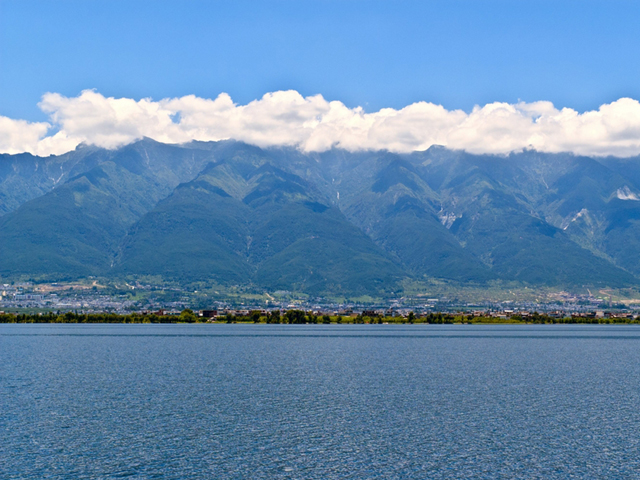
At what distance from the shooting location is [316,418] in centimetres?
6956

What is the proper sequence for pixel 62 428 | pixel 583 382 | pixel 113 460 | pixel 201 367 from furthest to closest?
pixel 201 367, pixel 583 382, pixel 62 428, pixel 113 460

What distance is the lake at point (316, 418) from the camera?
51656 millimetres

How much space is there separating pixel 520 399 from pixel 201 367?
175 ft

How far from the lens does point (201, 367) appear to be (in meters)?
117

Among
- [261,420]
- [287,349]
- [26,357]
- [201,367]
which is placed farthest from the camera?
[287,349]

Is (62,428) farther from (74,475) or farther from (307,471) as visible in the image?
(307,471)

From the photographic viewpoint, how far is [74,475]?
158 feet

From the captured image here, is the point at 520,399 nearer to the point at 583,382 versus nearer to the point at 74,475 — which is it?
the point at 583,382

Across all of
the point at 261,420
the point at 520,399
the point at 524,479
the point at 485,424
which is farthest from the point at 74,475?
the point at 520,399

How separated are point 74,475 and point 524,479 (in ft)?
96.0

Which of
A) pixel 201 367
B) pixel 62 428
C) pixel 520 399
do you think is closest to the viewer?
pixel 62 428

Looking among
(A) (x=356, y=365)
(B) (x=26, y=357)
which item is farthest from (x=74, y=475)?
(B) (x=26, y=357)

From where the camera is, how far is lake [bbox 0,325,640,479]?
5166 cm

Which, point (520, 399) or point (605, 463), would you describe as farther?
point (520, 399)
